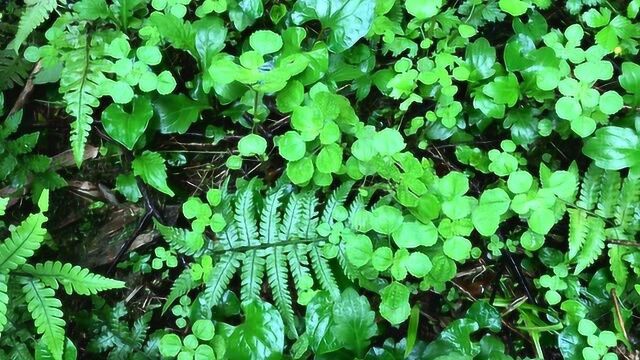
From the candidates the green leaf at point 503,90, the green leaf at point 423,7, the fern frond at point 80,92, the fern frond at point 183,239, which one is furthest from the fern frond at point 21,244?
the green leaf at point 503,90

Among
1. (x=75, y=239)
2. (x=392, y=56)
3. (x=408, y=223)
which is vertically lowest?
(x=75, y=239)

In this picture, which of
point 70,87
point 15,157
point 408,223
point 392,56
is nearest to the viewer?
point 408,223

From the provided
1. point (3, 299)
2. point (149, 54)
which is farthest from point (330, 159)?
→ point (3, 299)

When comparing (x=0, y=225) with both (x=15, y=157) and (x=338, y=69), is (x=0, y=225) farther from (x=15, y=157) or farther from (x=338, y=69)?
(x=338, y=69)

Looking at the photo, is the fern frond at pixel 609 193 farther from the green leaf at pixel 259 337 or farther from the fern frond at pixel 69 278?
the fern frond at pixel 69 278

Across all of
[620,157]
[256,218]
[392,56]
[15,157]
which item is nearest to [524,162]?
[620,157]

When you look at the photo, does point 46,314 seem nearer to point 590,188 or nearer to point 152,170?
point 152,170
